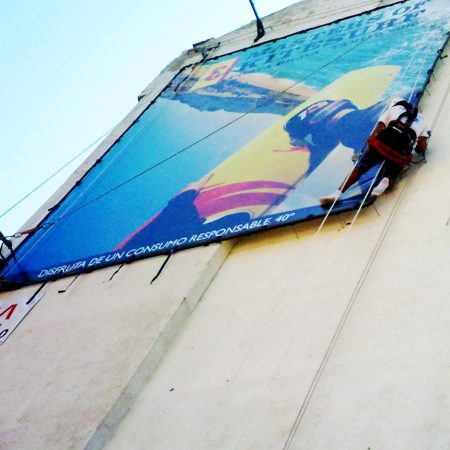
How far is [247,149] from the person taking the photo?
739 centimetres

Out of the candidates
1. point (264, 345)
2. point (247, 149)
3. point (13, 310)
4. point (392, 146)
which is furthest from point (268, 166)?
point (13, 310)

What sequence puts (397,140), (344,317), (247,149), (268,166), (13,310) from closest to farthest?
(344,317) → (397,140) → (268,166) → (13,310) → (247,149)

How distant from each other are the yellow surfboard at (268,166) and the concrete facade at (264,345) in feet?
1.98

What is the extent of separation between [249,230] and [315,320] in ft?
5.67

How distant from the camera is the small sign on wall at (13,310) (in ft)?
22.0

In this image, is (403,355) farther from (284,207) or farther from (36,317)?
(36,317)

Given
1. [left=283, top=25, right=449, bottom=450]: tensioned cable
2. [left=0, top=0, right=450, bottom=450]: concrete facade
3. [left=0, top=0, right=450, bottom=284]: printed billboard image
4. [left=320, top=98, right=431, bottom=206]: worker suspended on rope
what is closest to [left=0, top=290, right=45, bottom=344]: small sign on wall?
[left=0, top=0, right=450, bottom=450]: concrete facade

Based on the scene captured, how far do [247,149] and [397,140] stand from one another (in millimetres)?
2531

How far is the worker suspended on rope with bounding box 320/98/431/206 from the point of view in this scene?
531 cm

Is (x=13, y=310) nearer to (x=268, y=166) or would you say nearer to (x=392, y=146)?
(x=268, y=166)

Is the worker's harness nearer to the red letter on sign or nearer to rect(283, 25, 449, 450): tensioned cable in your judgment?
rect(283, 25, 449, 450): tensioned cable

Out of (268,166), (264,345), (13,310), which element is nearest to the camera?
(264,345)

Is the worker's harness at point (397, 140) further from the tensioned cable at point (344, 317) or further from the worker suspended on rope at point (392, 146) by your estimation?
the tensioned cable at point (344, 317)

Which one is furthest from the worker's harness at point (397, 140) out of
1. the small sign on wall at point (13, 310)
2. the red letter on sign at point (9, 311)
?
the red letter on sign at point (9, 311)
